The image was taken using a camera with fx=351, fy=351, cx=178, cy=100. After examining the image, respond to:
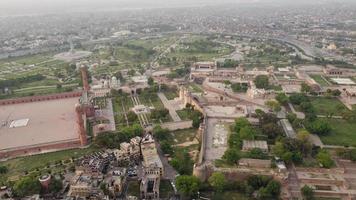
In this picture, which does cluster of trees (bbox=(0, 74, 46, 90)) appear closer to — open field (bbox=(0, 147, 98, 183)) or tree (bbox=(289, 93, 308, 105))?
open field (bbox=(0, 147, 98, 183))

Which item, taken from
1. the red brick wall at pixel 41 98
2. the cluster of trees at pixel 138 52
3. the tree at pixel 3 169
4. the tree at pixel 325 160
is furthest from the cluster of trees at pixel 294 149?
the cluster of trees at pixel 138 52

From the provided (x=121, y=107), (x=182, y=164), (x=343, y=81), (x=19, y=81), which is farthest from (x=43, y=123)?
(x=343, y=81)

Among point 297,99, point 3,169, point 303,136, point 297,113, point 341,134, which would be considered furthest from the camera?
point 297,99

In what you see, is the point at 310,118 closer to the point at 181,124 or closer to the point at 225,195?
the point at 181,124

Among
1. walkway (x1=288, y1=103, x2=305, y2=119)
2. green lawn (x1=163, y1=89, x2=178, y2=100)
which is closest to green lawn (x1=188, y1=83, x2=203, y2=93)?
green lawn (x1=163, y1=89, x2=178, y2=100)

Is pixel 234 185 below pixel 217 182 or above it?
below

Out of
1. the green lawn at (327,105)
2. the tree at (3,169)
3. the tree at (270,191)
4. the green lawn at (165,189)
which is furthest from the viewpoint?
the green lawn at (327,105)

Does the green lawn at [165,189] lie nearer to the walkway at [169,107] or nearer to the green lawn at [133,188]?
the green lawn at [133,188]
